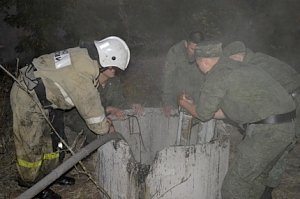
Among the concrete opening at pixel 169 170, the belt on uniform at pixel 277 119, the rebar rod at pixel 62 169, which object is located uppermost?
the belt on uniform at pixel 277 119

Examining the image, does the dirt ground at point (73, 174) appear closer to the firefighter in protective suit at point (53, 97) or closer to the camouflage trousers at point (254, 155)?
the firefighter in protective suit at point (53, 97)

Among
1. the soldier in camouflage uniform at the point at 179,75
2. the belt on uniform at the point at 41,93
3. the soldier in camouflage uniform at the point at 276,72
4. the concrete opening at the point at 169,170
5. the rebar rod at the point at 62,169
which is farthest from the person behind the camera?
the soldier in camouflage uniform at the point at 179,75

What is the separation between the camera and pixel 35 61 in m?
3.73

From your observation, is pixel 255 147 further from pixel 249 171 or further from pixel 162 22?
pixel 162 22

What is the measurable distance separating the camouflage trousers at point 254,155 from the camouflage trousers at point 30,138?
2.05 metres

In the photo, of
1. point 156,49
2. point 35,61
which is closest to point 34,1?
point 156,49

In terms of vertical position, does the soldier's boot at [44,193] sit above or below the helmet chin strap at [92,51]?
below

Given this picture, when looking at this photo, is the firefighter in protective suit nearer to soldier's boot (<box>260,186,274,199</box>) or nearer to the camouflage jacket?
the camouflage jacket

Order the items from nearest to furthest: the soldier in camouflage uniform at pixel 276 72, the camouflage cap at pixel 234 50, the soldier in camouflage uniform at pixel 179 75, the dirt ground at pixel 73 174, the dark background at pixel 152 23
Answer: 1. the soldier in camouflage uniform at pixel 276 72
2. the camouflage cap at pixel 234 50
3. the dirt ground at pixel 73 174
4. the soldier in camouflage uniform at pixel 179 75
5. the dark background at pixel 152 23

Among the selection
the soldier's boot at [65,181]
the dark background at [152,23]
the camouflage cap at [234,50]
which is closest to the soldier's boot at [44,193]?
the soldier's boot at [65,181]

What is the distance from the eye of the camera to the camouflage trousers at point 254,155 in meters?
3.39

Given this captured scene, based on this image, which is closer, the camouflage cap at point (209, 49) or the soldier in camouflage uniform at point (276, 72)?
the camouflage cap at point (209, 49)

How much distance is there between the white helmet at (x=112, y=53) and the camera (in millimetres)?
3668

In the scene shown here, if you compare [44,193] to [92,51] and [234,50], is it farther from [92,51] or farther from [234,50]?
[234,50]
